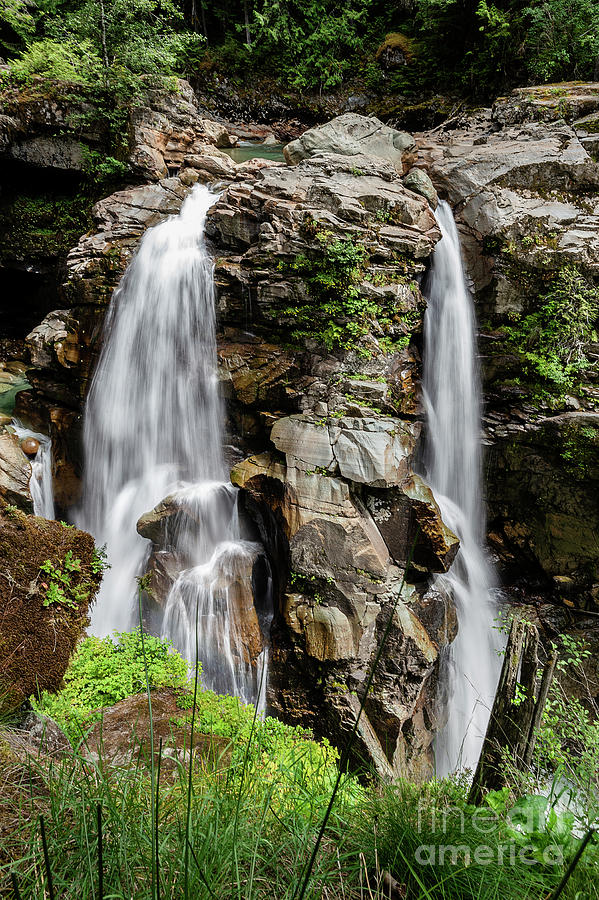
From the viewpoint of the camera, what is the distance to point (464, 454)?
735cm

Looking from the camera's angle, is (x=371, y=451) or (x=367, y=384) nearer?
(x=371, y=451)

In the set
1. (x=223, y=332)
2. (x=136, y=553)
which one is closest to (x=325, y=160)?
(x=223, y=332)

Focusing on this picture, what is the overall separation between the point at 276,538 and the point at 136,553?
7.50ft

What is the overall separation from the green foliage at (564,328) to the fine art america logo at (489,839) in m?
6.76

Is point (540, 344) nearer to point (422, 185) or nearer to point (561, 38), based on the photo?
point (422, 185)

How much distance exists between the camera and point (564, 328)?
6.88 meters

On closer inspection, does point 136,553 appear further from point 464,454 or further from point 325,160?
point 325,160

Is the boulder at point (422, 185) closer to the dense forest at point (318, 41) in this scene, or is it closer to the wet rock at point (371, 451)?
the wet rock at point (371, 451)

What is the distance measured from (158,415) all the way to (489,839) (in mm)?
6847

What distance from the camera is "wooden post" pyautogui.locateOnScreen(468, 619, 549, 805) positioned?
2.16 m

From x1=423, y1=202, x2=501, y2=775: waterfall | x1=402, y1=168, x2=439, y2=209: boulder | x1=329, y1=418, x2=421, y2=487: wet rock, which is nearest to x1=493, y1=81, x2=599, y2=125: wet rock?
x1=402, y1=168, x2=439, y2=209: boulder

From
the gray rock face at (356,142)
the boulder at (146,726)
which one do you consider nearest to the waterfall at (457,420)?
the gray rock face at (356,142)

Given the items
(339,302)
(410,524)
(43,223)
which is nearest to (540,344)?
(339,302)

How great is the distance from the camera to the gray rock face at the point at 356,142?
342 inches
